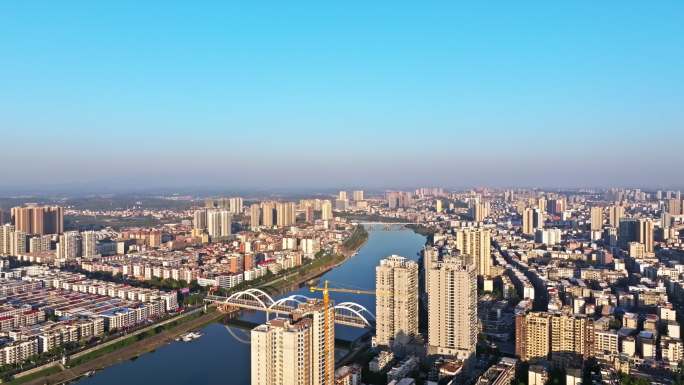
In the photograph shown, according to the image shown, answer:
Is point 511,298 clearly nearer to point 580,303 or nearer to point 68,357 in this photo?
point 580,303

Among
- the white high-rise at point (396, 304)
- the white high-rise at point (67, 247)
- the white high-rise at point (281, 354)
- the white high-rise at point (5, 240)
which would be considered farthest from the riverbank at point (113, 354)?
the white high-rise at point (5, 240)

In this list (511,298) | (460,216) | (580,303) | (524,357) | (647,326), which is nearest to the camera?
(524,357)

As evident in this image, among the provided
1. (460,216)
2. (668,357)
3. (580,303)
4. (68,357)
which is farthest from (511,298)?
(460,216)

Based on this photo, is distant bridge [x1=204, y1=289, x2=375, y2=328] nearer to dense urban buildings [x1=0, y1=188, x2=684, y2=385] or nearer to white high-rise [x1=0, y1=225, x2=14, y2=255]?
dense urban buildings [x1=0, y1=188, x2=684, y2=385]

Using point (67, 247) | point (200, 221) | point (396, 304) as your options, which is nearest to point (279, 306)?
point (396, 304)

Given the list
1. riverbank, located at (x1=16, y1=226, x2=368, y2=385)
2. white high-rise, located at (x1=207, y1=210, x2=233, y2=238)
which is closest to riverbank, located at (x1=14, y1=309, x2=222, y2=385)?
riverbank, located at (x1=16, y1=226, x2=368, y2=385)

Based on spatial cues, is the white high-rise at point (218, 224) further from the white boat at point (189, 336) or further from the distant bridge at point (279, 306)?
the white boat at point (189, 336)

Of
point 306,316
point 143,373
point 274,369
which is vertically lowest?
point 143,373
